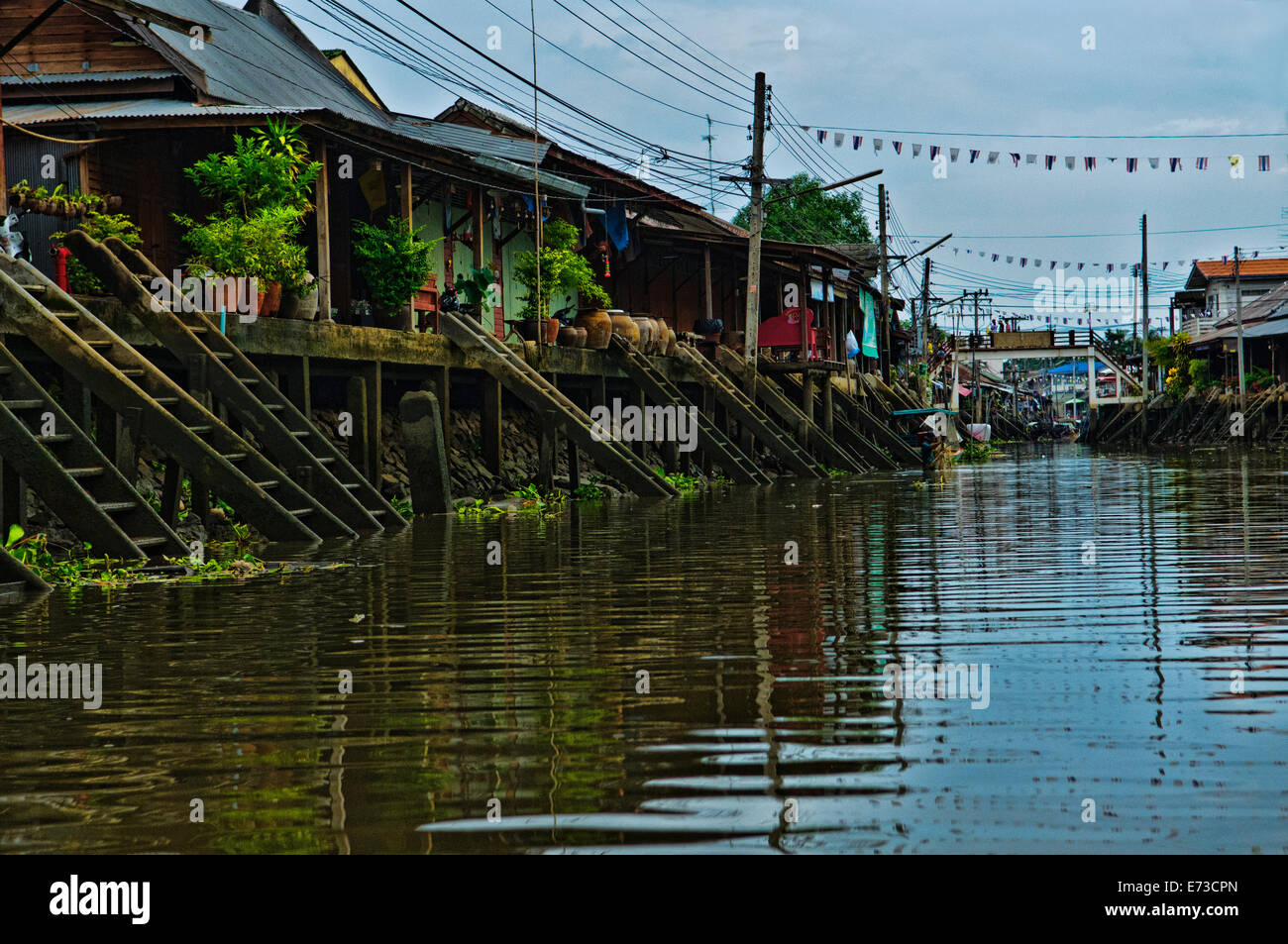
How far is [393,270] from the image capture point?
60.2 ft

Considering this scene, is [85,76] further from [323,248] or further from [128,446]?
[128,446]

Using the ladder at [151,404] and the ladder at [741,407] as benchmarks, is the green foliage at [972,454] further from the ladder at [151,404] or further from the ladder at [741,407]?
the ladder at [151,404]

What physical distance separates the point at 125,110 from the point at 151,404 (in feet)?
29.7

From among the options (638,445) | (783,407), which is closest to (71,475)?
(638,445)

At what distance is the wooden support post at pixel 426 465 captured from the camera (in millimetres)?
16594

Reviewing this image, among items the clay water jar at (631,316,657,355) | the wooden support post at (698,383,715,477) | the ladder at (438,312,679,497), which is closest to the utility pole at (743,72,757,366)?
the wooden support post at (698,383,715,477)

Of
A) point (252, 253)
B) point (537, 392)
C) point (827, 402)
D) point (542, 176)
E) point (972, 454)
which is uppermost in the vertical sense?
point (542, 176)

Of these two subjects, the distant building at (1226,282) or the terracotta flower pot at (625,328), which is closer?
the terracotta flower pot at (625,328)

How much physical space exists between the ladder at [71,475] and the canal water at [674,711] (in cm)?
92

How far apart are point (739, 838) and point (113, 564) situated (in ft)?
26.0

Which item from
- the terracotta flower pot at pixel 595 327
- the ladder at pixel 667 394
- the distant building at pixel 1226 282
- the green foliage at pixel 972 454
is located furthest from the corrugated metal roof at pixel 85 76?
the distant building at pixel 1226 282
